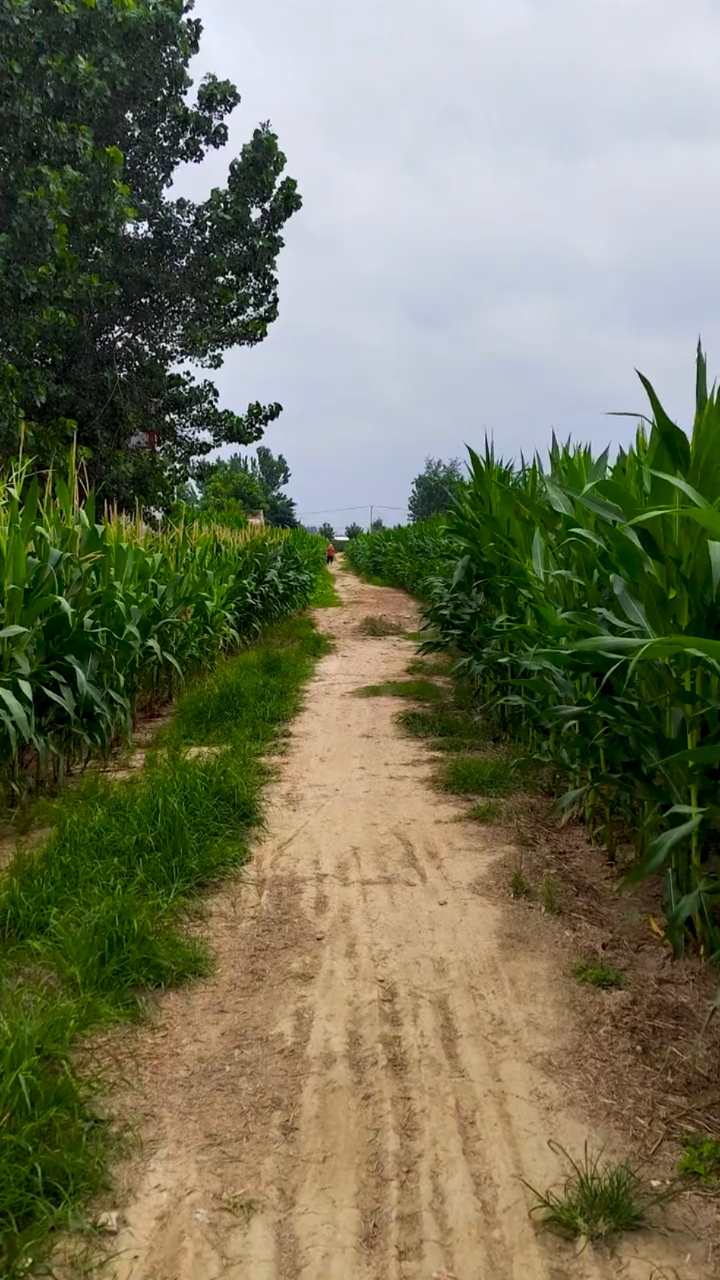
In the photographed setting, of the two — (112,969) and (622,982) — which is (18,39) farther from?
(622,982)

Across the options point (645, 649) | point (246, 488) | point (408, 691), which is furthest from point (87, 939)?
point (246, 488)

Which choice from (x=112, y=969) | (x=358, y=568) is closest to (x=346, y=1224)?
(x=112, y=969)

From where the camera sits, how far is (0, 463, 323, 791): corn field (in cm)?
385

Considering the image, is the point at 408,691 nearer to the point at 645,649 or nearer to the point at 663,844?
the point at 663,844

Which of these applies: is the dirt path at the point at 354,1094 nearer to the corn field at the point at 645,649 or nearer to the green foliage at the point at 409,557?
the corn field at the point at 645,649

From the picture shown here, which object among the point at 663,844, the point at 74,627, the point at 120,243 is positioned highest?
the point at 120,243

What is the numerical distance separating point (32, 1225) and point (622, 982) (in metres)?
1.83

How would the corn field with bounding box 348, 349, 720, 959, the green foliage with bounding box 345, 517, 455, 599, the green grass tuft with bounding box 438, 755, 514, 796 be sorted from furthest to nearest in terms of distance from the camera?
the green foliage with bounding box 345, 517, 455, 599 < the green grass tuft with bounding box 438, 755, 514, 796 < the corn field with bounding box 348, 349, 720, 959

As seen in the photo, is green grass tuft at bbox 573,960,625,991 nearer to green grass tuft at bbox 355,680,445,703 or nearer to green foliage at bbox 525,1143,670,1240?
green foliage at bbox 525,1143,670,1240

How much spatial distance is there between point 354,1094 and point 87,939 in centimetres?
104

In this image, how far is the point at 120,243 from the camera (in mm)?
11578

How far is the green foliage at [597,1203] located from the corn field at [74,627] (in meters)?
2.71

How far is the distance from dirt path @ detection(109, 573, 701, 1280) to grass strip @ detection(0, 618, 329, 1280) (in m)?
0.13

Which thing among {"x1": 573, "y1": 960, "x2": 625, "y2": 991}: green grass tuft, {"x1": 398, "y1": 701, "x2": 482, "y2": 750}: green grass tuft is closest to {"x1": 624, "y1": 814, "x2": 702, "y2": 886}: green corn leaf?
{"x1": 573, "y1": 960, "x2": 625, "y2": 991}: green grass tuft
